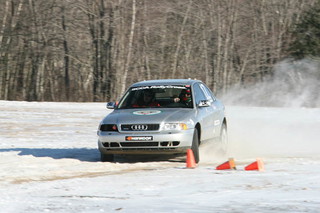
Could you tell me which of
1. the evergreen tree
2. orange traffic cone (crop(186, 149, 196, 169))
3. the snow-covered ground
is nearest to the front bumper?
the snow-covered ground

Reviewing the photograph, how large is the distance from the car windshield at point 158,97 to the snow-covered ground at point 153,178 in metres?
0.99

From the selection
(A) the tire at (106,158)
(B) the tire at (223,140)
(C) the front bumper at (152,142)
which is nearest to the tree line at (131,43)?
(B) the tire at (223,140)

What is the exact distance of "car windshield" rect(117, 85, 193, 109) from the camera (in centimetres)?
1231

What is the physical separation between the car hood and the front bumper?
208mm

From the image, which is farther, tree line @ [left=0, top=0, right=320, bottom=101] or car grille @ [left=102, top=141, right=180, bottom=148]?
tree line @ [left=0, top=0, right=320, bottom=101]

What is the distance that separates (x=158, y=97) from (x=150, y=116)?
1.00 m

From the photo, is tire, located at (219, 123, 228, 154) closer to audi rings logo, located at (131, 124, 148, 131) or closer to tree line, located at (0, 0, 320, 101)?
audi rings logo, located at (131, 124, 148, 131)

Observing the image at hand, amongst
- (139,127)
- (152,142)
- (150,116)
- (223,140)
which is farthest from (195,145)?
(223,140)

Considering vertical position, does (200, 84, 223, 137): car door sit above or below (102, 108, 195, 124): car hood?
below

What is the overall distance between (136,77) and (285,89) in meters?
9.87

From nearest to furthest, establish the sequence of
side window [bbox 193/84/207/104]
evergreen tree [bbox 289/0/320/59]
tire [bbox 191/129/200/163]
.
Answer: tire [bbox 191/129/200/163], side window [bbox 193/84/207/104], evergreen tree [bbox 289/0/320/59]

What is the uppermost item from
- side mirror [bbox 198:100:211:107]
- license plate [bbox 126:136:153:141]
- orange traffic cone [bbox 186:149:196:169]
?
side mirror [bbox 198:100:211:107]

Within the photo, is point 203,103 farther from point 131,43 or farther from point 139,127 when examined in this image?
point 131,43

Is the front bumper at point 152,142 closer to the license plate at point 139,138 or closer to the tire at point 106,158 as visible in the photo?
the license plate at point 139,138
